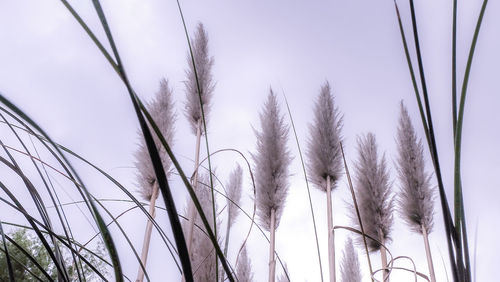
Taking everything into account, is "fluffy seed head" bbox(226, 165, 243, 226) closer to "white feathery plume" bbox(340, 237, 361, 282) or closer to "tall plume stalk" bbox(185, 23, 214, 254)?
"tall plume stalk" bbox(185, 23, 214, 254)

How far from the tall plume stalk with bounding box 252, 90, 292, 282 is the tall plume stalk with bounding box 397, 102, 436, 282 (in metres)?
Answer: 0.58

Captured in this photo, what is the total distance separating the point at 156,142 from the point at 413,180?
1277mm

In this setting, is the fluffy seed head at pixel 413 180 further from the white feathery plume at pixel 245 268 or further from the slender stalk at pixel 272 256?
the white feathery plume at pixel 245 268

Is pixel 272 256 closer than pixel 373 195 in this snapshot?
Yes

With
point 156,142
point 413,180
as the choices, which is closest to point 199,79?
point 156,142

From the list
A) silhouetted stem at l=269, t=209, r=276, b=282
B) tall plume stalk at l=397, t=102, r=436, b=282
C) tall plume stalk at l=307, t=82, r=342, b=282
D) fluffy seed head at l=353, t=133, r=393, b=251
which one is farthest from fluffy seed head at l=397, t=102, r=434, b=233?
silhouetted stem at l=269, t=209, r=276, b=282

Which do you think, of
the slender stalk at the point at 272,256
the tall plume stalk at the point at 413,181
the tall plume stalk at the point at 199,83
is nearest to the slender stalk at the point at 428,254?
the tall plume stalk at the point at 413,181

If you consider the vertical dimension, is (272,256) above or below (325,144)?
below

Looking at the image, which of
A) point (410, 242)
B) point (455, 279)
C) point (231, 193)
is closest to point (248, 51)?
point (231, 193)

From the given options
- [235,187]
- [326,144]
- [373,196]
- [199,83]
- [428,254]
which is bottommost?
[428,254]

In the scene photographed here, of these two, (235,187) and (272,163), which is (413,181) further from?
(235,187)

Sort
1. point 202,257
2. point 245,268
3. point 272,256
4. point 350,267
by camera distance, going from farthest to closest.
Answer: point 350,267, point 245,268, point 272,256, point 202,257

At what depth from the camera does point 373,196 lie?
216 cm

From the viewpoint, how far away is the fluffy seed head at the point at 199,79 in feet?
6.81
